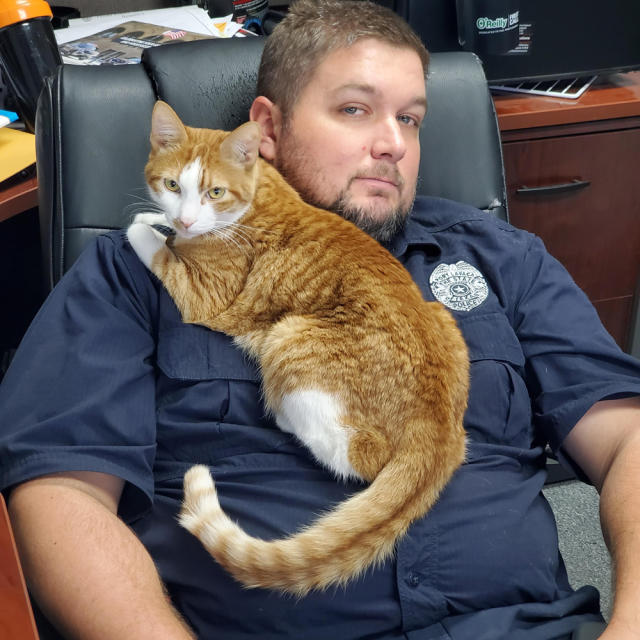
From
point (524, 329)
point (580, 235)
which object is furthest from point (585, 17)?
point (524, 329)

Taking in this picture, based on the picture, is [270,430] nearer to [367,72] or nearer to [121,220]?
[121,220]

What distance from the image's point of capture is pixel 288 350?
1.14 metres

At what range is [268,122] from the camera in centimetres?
145

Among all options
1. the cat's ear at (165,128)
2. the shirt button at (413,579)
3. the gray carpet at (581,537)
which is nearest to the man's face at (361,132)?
the cat's ear at (165,128)

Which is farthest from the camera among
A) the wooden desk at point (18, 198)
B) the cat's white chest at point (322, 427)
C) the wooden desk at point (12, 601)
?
the wooden desk at point (18, 198)

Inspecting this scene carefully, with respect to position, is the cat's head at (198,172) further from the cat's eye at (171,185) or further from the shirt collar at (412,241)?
the shirt collar at (412,241)

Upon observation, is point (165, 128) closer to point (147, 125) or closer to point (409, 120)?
point (147, 125)

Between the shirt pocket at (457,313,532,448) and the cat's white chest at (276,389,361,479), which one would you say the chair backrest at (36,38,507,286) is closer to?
the shirt pocket at (457,313,532,448)

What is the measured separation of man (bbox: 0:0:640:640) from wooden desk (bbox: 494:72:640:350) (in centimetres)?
56

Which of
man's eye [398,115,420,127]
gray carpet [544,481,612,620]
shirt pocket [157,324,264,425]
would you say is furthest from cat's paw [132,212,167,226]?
gray carpet [544,481,612,620]

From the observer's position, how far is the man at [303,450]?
1036mm

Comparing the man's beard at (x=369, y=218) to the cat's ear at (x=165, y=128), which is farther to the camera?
the man's beard at (x=369, y=218)

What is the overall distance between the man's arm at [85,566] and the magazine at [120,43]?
1145 millimetres

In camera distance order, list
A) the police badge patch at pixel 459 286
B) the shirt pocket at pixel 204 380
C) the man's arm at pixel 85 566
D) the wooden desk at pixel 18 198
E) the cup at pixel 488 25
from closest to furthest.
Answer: the man's arm at pixel 85 566, the shirt pocket at pixel 204 380, the police badge patch at pixel 459 286, the wooden desk at pixel 18 198, the cup at pixel 488 25
